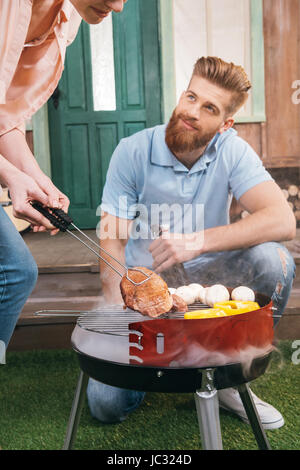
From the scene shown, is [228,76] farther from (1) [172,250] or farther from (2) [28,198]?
(2) [28,198]

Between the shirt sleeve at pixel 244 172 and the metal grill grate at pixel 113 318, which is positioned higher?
the shirt sleeve at pixel 244 172

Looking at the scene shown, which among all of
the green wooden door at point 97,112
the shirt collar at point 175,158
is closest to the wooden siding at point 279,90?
the shirt collar at point 175,158

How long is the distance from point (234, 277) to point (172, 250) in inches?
10.8

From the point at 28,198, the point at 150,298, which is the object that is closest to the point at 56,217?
the point at 28,198

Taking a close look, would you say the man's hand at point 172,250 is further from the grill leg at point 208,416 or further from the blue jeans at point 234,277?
the grill leg at point 208,416

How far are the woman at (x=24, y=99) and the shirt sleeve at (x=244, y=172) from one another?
63 centimetres

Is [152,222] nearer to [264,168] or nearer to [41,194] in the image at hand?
[264,168]

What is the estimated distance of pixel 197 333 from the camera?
0.76m

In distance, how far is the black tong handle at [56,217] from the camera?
2.97ft

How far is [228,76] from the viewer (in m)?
1.58

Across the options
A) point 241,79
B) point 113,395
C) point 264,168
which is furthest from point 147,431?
point 241,79

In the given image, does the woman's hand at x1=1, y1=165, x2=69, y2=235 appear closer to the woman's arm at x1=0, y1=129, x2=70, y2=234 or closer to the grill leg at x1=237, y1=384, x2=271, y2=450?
the woman's arm at x1=0, y1=129, x2=70, y2=234

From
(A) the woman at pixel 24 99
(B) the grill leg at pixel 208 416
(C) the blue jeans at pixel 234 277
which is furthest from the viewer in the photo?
(C) the blue jeans at pixel 234 277
